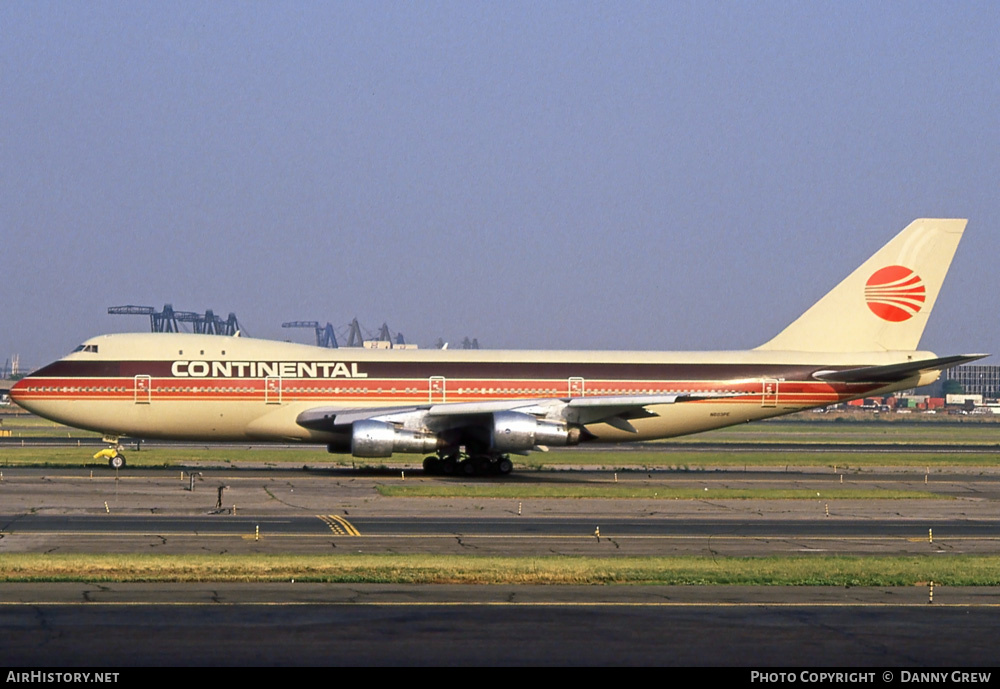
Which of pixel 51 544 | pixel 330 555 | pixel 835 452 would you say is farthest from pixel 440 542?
pixel 835 452

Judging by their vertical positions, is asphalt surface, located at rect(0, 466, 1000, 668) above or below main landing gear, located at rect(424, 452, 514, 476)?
below

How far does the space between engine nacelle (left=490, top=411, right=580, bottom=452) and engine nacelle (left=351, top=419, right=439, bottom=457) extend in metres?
2.93

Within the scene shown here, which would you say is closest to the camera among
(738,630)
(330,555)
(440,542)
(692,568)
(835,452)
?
(738,630)

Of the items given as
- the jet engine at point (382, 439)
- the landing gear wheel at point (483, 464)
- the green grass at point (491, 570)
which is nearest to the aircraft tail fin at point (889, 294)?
the landing gear wheel at point (483, 464)

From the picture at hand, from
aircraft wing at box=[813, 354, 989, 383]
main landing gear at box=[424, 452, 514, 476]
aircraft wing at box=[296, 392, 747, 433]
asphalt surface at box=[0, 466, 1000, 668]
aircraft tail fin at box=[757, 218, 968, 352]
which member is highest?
aircraft tail fin at box=[757, 218, 968, 352]

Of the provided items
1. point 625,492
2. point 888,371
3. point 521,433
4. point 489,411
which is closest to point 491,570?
point 625,492

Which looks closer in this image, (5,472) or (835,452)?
(5,472)

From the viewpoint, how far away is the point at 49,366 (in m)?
46.4

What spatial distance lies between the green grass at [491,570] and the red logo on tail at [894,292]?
28.3 m

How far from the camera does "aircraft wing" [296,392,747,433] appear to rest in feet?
145

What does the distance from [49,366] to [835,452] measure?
39549 millimetres

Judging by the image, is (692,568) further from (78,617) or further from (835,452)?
(835,452)

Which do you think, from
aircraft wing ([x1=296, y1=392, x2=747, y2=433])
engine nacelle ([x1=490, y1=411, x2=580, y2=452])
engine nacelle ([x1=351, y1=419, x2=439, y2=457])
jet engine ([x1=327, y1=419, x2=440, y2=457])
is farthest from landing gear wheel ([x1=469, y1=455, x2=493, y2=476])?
engine nacelle ([x1=351, y1=419, x2=439, y2=457])

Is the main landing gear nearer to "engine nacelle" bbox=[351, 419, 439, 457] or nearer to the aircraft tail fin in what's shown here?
"engine nacelle" bbox=[351, 419, 439, 457]
